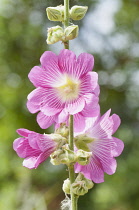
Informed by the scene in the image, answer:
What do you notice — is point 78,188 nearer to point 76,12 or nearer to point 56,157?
point 56,157

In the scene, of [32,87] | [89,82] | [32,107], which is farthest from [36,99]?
[32,87]

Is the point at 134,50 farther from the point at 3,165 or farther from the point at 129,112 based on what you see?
the point at 3,165

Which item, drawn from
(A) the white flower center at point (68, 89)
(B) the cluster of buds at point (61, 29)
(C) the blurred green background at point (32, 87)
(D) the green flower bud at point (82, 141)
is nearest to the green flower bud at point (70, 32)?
(B) the cluster of buds at point (61, 29)

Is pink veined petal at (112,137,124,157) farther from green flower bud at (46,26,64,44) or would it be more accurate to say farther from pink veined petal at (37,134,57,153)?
green flower bud at (46,26,64,44)

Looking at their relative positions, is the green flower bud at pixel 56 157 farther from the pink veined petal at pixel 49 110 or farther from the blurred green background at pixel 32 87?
the blurred green background at pixel 32 87

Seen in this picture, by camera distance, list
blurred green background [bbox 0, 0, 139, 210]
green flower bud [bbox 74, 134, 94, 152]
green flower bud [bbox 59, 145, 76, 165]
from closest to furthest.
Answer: green flower bud [bbox 59, 145, 76, 165] < green flower bud [bbox 74, 134, 94, 152] < blurred green background [bbox 0, 0, 139, 210]

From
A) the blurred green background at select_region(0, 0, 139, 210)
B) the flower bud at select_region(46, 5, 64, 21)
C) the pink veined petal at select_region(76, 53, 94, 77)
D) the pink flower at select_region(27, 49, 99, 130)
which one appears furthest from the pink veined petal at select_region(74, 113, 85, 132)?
the blurred green background at select_region(0, 0, 139, 210)
